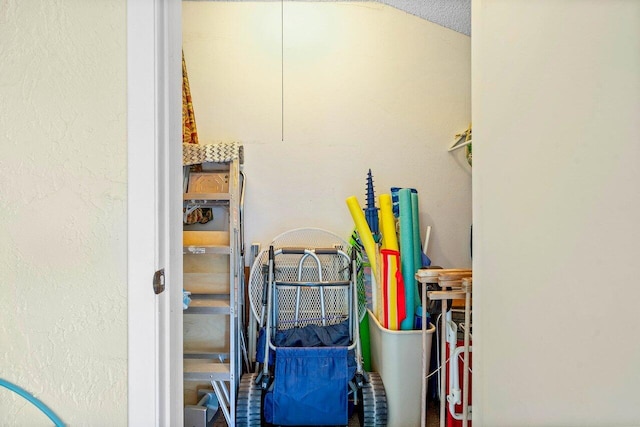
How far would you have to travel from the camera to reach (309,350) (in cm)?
187

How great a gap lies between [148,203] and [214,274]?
1530mm

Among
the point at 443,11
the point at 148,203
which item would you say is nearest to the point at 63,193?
the point at 148,203

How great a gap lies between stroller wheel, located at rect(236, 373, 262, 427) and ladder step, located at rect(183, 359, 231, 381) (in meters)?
0.11

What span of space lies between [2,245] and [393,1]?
7.81ft

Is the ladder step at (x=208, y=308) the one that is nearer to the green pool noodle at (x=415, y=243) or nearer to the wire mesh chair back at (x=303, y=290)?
the wire mesh chair back at (x=303, y=290)

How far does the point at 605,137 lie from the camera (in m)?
0.58

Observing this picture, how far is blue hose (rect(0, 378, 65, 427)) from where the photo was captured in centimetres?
78

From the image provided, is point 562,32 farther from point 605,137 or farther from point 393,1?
point 393,1

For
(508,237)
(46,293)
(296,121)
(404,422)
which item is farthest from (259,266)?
(508,237)

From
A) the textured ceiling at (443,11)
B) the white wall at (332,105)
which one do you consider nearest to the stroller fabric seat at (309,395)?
the white wall at (332,105)

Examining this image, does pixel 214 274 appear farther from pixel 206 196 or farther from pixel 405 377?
pixel 405 377

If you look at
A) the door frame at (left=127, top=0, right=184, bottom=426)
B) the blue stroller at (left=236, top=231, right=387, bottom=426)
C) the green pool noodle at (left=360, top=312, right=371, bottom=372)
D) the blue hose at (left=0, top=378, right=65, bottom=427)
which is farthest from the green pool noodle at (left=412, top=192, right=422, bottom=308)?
the blue hose at (left=0, top=378, right=65, bottom=427)

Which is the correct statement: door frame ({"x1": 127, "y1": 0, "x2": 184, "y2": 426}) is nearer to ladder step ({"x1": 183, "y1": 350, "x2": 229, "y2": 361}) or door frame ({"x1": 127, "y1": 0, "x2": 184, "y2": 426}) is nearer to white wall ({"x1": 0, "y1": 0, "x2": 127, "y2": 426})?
white wall ({"x1": 0, "y1": 0, "x2": 127, "y2": 426})

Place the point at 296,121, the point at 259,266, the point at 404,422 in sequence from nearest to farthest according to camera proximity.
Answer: the point at 404,422, the point at 259,266, the point at 296,121
